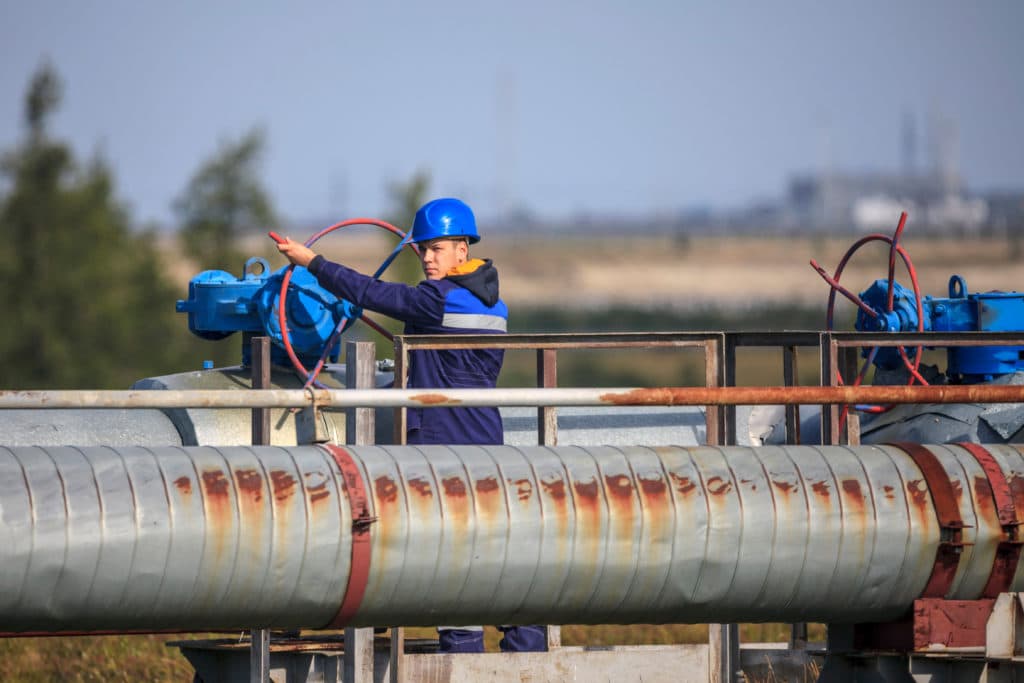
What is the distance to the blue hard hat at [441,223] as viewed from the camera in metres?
6.71

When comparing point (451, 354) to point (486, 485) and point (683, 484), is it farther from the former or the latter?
point (683, 484)

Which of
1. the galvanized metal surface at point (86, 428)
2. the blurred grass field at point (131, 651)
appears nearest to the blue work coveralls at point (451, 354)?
the galvanized metal surface at point (86, 428)

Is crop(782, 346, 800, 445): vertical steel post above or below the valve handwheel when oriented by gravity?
below

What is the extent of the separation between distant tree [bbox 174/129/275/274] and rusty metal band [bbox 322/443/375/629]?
129 ft

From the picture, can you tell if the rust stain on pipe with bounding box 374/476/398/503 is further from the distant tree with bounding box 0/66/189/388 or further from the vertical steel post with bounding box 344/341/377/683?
the distant tree with bounding box 0/66/189/388

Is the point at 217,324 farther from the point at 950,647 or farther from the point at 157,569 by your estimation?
the point at 950,647

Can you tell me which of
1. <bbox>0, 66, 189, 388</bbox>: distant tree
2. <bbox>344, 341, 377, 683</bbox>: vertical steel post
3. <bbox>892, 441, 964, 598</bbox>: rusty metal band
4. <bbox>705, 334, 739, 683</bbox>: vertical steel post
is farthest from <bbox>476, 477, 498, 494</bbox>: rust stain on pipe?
<bbox>0, 66, 189, 388</bbox>: distant tree

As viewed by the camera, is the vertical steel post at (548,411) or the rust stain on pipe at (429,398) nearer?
the rust stain on pipe at (429,398)

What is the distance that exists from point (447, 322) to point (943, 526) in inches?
84.4

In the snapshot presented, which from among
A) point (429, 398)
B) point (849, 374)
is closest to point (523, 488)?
point (429, 398)

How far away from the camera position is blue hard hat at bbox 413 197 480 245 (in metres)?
6.71

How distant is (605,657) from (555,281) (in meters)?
76.8

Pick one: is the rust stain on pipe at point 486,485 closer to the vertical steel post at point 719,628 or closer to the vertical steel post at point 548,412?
the vertical steel post at point 719,628

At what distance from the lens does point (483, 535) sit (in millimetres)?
5191
